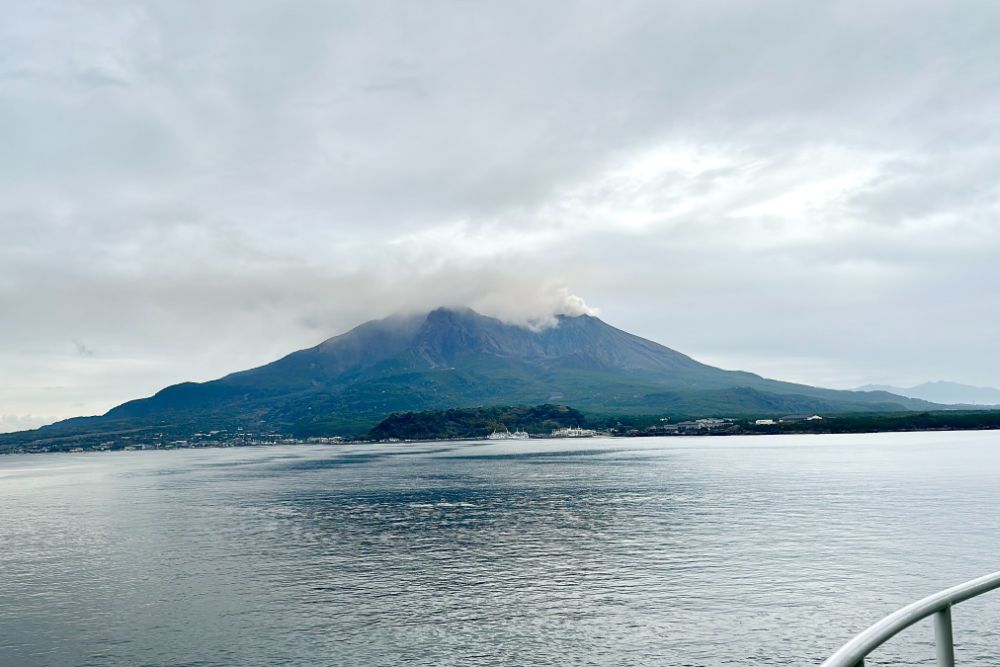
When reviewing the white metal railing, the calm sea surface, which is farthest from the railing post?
the calm sea surface

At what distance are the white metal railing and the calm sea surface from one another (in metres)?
27.0

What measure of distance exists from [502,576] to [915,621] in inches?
1764

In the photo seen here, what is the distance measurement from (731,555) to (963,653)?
73.1ft

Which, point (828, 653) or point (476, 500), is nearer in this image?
point (828, 653)

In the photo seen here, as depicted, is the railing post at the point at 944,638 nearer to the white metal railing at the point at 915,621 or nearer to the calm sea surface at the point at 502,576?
the white metal railing at the point at 915,621

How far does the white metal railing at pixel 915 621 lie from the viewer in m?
6.48

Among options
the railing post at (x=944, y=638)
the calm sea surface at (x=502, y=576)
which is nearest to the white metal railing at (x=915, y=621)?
the railing post at (x=944, y=638)

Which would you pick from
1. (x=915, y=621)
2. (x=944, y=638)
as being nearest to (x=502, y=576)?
(x=944, y=638)

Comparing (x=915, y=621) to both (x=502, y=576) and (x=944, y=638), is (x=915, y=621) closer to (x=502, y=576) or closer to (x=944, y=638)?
(x=944, y=638)

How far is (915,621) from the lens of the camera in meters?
6.90

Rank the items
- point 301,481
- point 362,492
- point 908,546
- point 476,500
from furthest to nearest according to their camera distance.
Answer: point 301,481 < point 362,492 < point 476,500 < point 908,546

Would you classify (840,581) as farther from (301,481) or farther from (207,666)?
(301,481)

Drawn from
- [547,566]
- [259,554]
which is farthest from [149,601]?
[547,566]

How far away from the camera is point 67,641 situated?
3731cm
